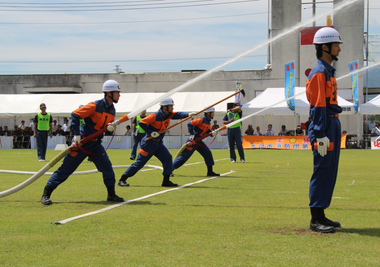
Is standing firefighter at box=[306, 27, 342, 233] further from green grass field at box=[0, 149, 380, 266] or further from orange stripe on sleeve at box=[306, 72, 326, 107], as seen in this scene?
green grass field at box=[0, 149, 380, 266]

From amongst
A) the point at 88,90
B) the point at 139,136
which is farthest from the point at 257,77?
the point at 139,136

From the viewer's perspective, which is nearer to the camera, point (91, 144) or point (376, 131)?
point (91, 144)

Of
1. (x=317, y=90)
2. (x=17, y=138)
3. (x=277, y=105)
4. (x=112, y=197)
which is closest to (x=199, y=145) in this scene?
(x=112, y=197)

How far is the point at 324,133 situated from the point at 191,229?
1849 millimetres

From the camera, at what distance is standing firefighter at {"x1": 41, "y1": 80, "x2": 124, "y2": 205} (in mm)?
7387

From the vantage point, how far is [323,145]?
489cm

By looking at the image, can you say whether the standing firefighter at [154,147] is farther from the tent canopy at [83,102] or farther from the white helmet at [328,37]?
the tent canopy at [83,102]

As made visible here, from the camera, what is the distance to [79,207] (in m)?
6.92

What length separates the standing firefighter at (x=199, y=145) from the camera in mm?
11836

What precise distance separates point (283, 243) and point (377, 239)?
1016mm

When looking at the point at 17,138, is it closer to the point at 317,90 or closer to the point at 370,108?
the point at 370,108

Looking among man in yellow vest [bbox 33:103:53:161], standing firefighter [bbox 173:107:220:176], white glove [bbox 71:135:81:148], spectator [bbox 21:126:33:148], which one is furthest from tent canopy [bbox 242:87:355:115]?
white glove [bbox 71:135:81:148]

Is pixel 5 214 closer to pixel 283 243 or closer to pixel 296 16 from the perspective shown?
pixel 283 243

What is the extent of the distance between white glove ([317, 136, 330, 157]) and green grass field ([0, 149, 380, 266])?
90 cm
